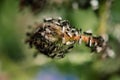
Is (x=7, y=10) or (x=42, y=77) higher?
(x=7, y=10)

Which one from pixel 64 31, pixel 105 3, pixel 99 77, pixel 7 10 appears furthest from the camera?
pixel 7 10

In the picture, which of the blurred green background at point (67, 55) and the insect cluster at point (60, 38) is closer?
the insect cluster at point (60, 38)

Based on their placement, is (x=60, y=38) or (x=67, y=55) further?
(x=67, y=55)

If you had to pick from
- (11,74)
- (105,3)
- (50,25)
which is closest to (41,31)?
(50,25)

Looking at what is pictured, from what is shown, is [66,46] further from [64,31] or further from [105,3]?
[105,3]
